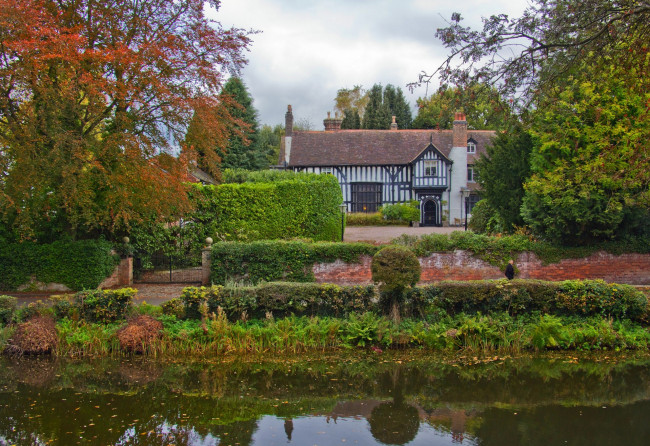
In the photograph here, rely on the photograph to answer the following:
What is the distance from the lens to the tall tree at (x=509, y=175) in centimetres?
1884

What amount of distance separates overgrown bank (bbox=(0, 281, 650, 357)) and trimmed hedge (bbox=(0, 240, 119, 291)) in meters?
3.68

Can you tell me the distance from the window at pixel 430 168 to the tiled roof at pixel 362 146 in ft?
3.11

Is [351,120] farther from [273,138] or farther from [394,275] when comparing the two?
[394,275]

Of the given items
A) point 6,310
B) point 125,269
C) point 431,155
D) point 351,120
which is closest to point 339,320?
point 6,310

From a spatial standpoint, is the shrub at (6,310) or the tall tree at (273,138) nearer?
the shrub at (6,310)

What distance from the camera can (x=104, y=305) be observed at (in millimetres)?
11180

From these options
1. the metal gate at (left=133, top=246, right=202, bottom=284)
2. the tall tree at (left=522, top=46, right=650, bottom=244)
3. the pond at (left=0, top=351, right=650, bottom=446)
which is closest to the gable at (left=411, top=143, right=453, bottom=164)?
the tall tree at (left=522, top=46, right=650, bottom=244)

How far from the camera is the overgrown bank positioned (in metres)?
10.4

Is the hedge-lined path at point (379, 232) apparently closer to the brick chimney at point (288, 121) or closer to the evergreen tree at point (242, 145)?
the brick chimney at point (288, 121)

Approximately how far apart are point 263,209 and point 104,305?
325 inches

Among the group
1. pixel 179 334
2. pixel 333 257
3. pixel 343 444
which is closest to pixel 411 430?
pixel 343 444

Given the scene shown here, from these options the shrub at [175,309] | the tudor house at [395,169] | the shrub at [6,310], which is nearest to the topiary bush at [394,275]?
the shrub at [175,309]

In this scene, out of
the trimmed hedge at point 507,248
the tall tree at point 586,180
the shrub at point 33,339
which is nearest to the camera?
the shrub at point 33,339

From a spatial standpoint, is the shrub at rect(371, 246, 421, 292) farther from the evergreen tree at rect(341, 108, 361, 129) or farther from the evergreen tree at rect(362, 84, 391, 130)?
the evergreen tree at rect(341, 108, 361, 129)
